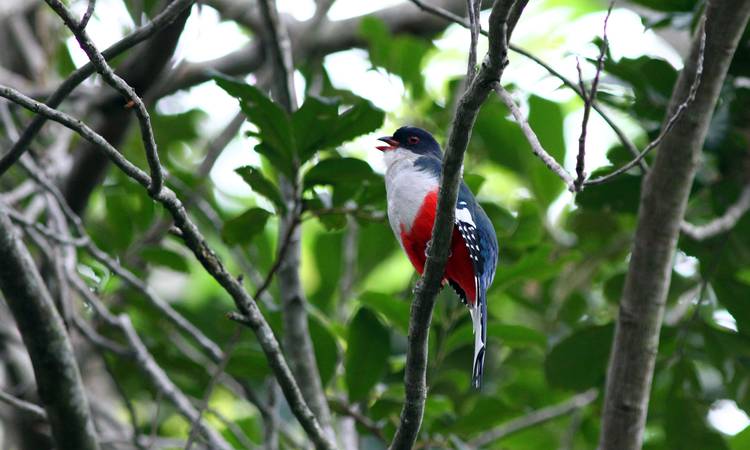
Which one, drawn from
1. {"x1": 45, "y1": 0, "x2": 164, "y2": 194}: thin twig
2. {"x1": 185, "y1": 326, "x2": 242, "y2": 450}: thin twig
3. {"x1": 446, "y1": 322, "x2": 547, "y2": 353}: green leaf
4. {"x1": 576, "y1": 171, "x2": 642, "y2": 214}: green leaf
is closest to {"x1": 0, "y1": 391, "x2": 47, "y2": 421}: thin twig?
{"x1": 185, "y1": 326, "x2": 242, "y2": 450}: thin twig

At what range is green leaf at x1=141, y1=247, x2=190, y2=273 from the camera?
4.80 meters

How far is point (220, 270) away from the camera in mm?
3086

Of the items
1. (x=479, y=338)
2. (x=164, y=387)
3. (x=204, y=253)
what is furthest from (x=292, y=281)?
(x=204, y=253)

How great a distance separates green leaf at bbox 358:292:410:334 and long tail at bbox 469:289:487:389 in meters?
0.32

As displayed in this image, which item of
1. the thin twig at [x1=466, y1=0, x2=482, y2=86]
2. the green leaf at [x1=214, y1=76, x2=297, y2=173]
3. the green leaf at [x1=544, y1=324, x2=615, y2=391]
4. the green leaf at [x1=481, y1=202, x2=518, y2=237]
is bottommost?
the thin twig at [x1=466, y1=0, x2=482, y2=86]

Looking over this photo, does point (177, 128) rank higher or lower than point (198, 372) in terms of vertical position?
higher

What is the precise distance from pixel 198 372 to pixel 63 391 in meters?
1.64

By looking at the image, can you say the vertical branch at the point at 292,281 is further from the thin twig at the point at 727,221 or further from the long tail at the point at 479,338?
the thin twig at the point at 727,221

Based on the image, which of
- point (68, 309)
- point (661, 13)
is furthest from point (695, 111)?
point (68, 309)

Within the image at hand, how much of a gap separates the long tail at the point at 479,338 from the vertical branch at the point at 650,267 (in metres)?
0.50

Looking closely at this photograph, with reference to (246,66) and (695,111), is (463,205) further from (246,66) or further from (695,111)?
(246,66)

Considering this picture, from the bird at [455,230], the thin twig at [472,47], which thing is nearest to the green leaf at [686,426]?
the bird at [455,230]

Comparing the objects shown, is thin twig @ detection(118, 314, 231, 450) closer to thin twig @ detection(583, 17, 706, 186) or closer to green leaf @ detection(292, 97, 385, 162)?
green leaf @ detection(292, 97, 385, 162)

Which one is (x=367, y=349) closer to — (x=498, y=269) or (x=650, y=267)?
(x=498, y=269)
